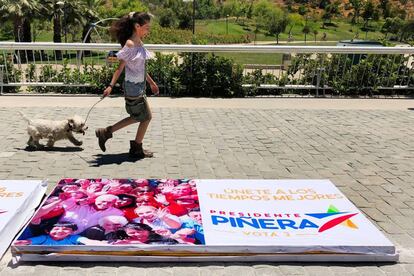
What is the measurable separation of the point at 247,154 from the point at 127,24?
2494mm

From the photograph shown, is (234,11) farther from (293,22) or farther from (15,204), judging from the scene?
(15,204)

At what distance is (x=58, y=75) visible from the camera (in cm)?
1037

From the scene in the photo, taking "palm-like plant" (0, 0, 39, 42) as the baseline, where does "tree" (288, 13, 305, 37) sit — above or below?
below

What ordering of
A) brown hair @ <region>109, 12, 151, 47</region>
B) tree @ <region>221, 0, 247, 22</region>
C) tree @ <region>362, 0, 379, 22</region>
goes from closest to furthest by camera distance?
brown hair @ <region>109, 12, 151, 47</region> < tree @ <region>221, 0, 247, 22</region> < tree @ <region>362, 0, 379, 22</region>

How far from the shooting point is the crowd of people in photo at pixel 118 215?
352 cm

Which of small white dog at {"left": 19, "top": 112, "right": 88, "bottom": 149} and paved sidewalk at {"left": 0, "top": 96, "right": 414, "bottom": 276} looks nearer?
paved sidewalk at {"left": 0, "top": 96, "right": 414, "bottom": 276}

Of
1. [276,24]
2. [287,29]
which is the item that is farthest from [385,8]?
[276,24]

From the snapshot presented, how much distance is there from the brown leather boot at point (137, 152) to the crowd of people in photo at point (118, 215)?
48.9 inches

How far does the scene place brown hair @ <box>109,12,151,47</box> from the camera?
5.32m

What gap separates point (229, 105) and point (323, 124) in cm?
229

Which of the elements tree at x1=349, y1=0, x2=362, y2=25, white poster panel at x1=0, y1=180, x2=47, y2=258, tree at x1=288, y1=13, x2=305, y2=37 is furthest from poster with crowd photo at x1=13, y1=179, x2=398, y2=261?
tree at x1=349, y1=0, x2=362, y2=25

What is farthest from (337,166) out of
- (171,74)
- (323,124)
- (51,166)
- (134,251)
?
(171,74)

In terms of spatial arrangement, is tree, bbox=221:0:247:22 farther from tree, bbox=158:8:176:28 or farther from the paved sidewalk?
the paved sidewalk

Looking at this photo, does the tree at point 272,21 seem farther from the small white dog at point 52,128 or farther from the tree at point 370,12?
the small white dog at point 52,128
